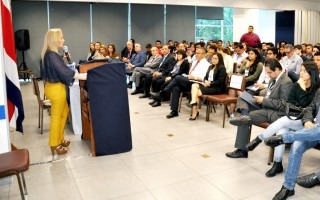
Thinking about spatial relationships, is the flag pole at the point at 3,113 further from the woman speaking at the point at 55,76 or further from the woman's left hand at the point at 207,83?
the woman's left hand at the point at 207,83

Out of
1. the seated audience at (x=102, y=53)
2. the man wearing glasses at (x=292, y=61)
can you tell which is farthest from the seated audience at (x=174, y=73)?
the seated audience at (x=102, y=53)

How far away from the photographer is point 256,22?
15.0 meters

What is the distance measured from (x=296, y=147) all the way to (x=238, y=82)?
2349 millimetres

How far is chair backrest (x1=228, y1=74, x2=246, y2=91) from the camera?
5.02m

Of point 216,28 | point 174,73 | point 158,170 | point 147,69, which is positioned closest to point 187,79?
point 174,73

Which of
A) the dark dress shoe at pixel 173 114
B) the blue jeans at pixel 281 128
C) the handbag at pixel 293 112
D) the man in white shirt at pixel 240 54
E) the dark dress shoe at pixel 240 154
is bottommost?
the dark dress shoe at pixel 240 154

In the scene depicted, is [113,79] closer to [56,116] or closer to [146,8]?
[56,116]

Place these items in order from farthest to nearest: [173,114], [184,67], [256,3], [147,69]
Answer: [256,3], [147,69], [184,67], [173,114]

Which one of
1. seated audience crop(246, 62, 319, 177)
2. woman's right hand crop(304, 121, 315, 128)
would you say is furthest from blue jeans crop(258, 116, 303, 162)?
woman's right hand crop(304, 121, 315, 128)

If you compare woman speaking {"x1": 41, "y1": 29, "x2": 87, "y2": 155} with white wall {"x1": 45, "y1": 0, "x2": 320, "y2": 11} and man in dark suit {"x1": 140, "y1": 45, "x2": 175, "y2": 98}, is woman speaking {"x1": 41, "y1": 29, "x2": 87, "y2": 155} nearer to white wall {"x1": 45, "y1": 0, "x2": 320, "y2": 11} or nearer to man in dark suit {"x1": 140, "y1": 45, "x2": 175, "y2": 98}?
man in dark suit {"x1": 140, "y1": 45, "x2": 175, "y2": 98}

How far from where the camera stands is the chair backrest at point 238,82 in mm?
5016

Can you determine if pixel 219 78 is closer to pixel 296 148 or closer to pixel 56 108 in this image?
pixel 296 148

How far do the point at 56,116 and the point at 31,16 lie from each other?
27.9 feet

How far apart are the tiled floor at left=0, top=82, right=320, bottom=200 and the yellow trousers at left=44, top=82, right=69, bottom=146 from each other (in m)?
0.28
